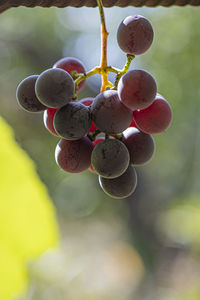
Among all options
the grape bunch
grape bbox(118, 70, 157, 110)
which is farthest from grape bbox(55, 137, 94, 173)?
grape bbox(118, 70, 157, 110)

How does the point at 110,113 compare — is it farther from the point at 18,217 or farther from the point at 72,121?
the point at 18,217

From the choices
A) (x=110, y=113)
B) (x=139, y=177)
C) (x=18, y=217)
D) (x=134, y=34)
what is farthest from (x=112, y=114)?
(x=139, y=177)

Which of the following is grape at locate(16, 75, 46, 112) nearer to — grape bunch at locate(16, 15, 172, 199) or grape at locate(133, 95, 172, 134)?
grape bunch at locate(16, 15, 172, 199)

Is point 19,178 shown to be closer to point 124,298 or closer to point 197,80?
point 197,80

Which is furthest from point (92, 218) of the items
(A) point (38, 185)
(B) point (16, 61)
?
(A) point (38, 185)

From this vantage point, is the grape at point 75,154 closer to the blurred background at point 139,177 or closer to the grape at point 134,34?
the grape at point 134,34

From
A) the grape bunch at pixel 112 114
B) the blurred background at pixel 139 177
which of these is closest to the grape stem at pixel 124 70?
the grape bunch at pixel 112 114
